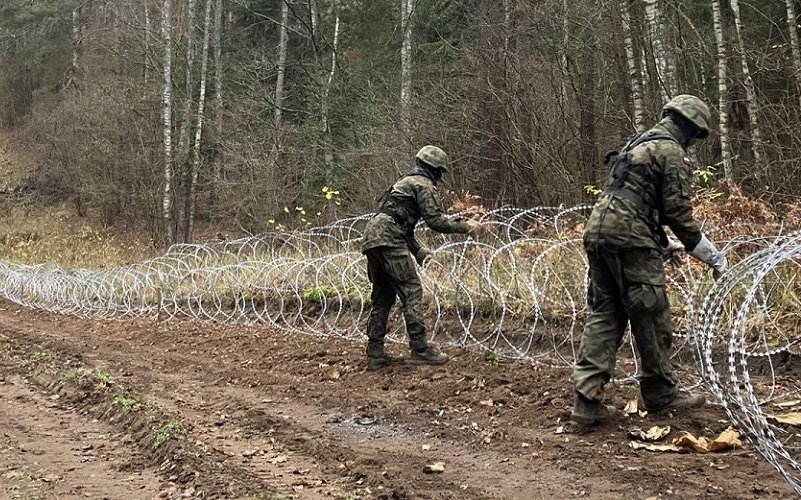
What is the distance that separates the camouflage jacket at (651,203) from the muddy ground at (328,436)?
1.22m

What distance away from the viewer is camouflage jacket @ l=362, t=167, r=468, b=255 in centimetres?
678

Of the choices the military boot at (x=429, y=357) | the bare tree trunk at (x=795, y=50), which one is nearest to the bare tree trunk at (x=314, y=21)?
the bare tree trunk at (x=795, y=50)

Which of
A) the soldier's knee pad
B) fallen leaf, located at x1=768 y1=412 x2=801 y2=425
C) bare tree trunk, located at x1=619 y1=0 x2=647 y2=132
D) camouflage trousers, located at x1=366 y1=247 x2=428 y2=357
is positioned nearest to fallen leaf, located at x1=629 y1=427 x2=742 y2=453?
fallen leaf, located at x1=768 y1=412 x2=801 y2=425

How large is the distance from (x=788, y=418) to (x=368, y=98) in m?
15.2

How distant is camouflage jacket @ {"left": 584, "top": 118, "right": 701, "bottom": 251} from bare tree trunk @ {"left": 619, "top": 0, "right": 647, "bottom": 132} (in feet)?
20.3

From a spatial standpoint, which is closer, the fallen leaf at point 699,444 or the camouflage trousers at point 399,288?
the fallen leaf at point 699,444

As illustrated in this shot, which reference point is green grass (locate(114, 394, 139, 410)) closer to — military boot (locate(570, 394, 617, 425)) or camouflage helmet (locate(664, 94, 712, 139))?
military boot (locate(570, 394, 617, 425))

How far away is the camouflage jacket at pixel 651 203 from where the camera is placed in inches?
179

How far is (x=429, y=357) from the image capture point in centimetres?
700

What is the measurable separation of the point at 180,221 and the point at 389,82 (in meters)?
8.64

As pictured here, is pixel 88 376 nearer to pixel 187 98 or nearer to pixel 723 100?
pixel 723 100

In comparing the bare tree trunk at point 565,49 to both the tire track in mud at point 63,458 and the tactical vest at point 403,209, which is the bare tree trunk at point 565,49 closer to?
the tactical vest at point 403,209

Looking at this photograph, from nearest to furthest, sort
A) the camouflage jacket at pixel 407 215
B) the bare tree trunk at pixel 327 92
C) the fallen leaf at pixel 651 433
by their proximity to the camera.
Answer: the fallen leaf at pixel 651 433 < the camouflage jacket at pixel 407 215 < the bare tree trunk at pixel 327 92

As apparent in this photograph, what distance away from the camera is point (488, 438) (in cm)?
482
